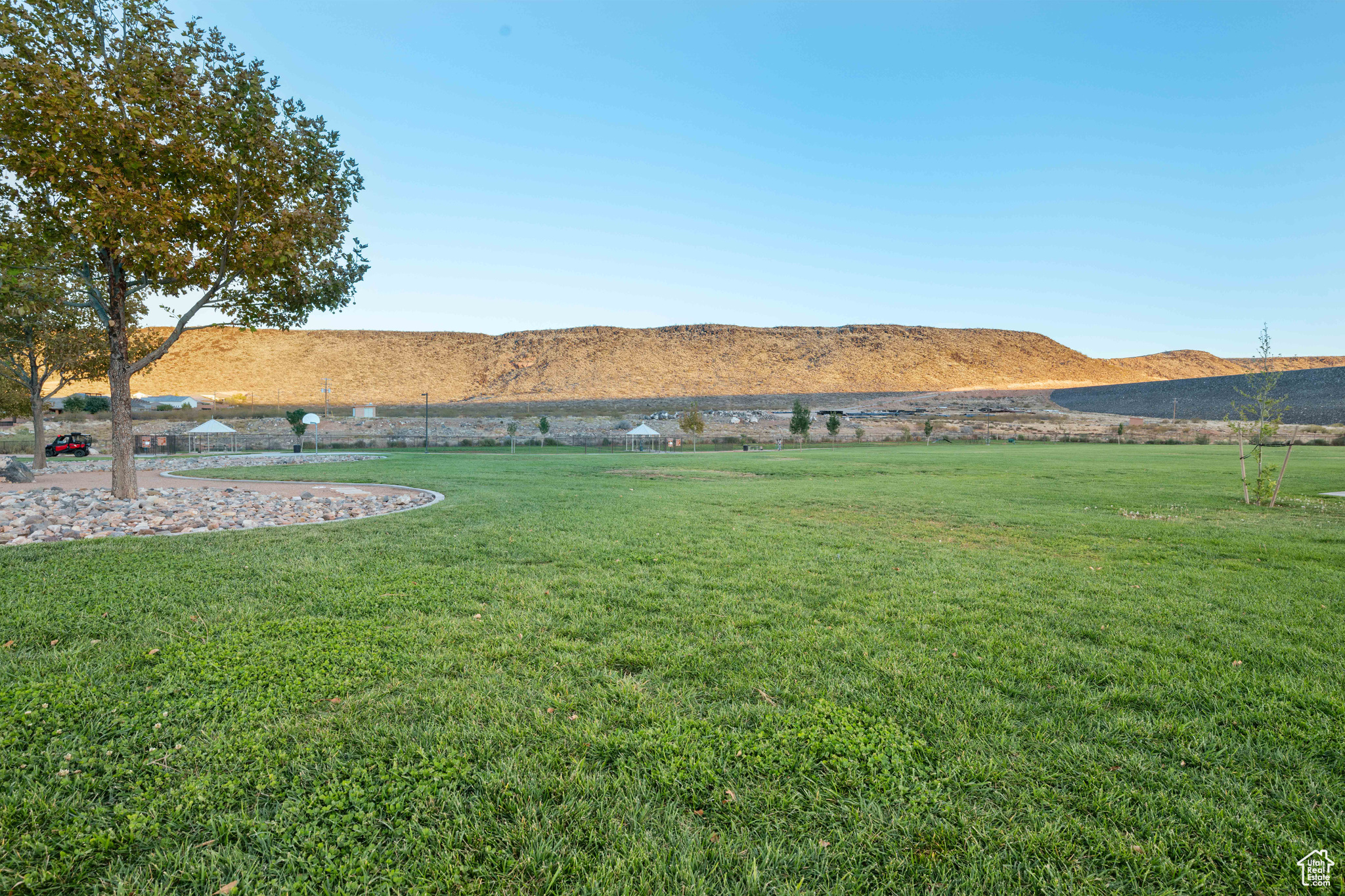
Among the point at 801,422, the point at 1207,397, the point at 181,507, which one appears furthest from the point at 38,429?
the point at 1207,397

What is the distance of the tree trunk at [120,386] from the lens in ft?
36.1

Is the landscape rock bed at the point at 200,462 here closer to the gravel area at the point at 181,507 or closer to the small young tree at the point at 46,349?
the small young tree at the point at 46,349

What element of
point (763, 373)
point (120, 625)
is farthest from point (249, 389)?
point (120, 625)

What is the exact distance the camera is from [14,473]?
14969 millimetres

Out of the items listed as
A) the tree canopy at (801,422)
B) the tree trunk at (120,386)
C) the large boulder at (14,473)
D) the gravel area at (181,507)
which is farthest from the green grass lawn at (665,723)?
the tree canopy at (801,422)

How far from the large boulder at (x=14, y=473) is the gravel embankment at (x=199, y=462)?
→ 2.97 metres

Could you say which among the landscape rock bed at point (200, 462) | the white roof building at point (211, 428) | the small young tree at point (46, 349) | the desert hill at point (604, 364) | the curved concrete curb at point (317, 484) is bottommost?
the landscape rock bed at point (200, 462)

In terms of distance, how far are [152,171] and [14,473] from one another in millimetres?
10117

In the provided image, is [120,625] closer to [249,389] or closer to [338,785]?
[338,785]

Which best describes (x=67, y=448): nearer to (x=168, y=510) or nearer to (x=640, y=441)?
(x=168, y=510)

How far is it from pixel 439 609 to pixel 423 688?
5.33ft

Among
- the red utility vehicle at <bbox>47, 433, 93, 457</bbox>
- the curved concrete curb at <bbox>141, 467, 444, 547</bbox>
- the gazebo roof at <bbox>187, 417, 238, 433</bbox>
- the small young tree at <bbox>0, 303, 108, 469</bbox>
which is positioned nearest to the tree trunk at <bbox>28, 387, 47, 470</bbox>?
the small young tree at <bbox>0, 303, 108, 469</bbox>

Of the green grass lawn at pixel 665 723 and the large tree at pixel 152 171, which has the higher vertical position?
the large tree at pixel 152 171

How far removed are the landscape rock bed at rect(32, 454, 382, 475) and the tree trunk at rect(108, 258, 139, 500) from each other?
9242 millimetres
